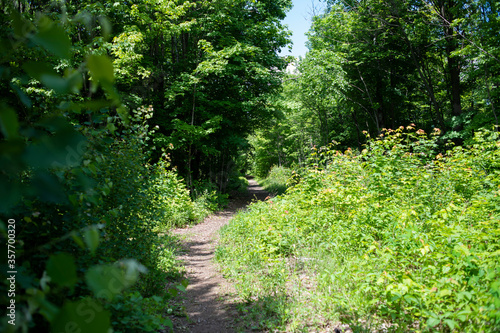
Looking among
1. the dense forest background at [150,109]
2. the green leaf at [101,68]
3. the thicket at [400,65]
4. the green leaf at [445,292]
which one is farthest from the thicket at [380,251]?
the thicket at [400,65]

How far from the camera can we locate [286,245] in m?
4.97

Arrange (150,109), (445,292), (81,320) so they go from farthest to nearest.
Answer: (150,109) < (445,292) < (81,320)

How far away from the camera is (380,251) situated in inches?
122

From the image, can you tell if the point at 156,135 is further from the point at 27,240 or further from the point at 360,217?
the point at 27,240

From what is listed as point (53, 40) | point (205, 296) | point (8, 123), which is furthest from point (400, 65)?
point (8, 123)

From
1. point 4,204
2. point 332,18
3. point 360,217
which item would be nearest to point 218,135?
point 332,18

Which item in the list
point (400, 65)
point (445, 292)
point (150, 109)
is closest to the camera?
point (445, 292)

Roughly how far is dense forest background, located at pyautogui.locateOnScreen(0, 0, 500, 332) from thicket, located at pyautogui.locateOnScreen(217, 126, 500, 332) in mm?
940

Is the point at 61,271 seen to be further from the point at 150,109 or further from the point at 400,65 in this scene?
the point at 400,65

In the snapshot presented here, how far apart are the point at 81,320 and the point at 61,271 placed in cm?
11

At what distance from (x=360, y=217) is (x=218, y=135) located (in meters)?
10.5

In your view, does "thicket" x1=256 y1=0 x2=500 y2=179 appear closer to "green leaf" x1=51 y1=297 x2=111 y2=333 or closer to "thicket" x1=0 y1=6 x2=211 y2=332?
"thicket" x1=0 y1=6 x2=211 y2=332

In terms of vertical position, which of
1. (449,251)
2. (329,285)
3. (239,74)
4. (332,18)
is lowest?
(329,285)

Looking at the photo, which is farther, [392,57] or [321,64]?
[392,57]
